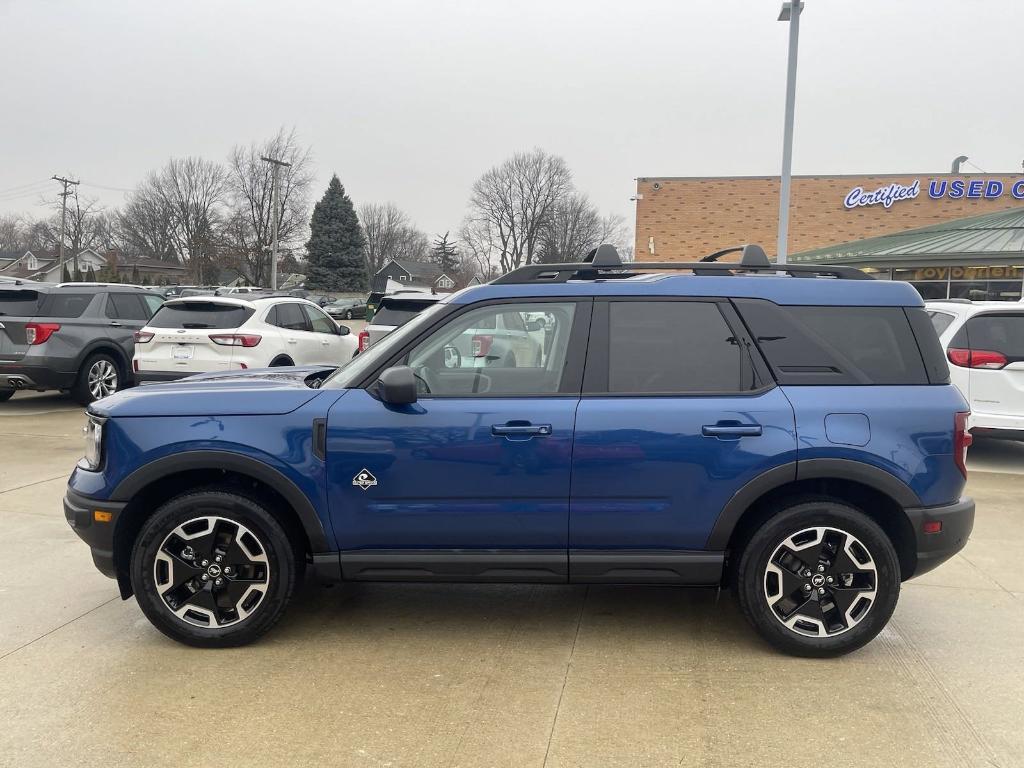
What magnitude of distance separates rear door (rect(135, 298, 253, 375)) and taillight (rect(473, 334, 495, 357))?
7030mm

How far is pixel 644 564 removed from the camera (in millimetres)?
3703

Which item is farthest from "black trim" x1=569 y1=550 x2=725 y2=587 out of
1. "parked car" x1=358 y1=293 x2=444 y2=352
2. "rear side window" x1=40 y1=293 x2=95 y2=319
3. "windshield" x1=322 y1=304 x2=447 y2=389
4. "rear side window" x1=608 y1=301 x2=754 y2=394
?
"rear side window" x1=40 y1=293 x2=95 y2=319

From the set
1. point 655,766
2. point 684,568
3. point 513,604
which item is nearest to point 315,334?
point 513,604

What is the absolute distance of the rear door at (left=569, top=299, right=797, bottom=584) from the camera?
11.9ft

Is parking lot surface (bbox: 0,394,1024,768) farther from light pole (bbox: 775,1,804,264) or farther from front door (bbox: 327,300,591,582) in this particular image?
light pole (bbox: 775,1,804,264)

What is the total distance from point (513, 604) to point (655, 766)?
1.67 meters

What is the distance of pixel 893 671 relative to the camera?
3.68 meters

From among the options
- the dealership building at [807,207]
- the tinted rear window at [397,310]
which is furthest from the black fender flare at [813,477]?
the dealership building at [807,207]

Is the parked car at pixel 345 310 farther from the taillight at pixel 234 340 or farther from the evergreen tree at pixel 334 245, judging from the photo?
the taillight at pixel 234 340

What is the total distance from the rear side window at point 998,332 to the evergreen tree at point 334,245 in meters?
66.0

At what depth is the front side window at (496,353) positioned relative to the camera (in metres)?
3.84

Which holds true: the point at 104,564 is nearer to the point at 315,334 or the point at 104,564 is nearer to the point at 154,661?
the point at 154,661

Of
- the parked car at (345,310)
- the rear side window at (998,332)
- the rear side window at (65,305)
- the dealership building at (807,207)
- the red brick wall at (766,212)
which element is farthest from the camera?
the parked car at (345,310)

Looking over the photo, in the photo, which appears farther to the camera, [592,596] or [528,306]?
[592,596]
